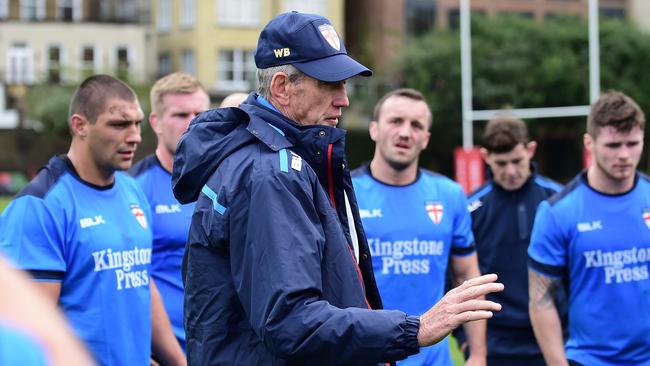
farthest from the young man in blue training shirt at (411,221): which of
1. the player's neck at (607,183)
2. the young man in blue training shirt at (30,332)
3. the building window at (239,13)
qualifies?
the building window at (239,13)

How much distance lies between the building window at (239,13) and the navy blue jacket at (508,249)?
151 feet

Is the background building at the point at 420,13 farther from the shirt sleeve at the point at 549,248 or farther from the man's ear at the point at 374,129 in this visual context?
the shirt sleeve at the point at 549,248

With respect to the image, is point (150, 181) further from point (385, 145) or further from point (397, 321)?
point (397, 321)

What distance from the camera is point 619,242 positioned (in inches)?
206

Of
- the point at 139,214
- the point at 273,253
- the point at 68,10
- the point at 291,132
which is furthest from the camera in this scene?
the point at 68,10

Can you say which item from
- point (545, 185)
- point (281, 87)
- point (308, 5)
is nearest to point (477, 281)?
point (281, 87)

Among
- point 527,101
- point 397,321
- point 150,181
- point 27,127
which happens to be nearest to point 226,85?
point 27,127

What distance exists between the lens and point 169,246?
18.6 feet

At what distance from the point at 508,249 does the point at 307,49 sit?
4.19 m

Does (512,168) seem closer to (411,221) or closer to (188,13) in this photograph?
(411,221)

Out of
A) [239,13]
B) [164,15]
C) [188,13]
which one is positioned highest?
[164,15]

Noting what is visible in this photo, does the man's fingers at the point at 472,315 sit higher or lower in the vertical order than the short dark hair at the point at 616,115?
lower

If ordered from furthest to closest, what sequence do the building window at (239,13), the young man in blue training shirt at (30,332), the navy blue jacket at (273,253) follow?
the building window at (239,13) < the navy blue jacket at (273,253) < the young man in blue training shirt at (30,332)

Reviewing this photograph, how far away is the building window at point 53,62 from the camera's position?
48.7m
